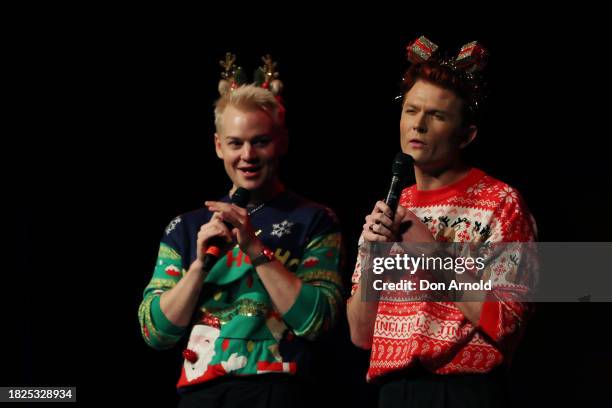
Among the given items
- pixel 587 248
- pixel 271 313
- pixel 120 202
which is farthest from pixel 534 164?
pixel 120 202

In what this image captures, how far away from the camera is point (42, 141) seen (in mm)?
3258

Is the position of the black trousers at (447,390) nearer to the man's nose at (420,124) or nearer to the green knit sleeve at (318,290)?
the green knit sleeve at (318,290)

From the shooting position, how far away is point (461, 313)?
2.05 m

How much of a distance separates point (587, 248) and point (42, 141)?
1.77 meters

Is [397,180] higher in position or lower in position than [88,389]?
higher

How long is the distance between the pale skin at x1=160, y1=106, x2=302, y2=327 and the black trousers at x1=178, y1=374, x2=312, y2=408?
16 cm

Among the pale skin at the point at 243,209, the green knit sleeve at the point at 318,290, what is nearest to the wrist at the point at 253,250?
the pale skin at the point at 243,209

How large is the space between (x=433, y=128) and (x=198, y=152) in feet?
4.18

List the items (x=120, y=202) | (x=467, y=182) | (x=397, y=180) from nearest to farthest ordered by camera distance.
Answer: (x=397, y=180) < (x=467, y=182) < (x=120, y=202)

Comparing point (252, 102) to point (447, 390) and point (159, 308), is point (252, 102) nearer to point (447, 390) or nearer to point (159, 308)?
point (159, 308)

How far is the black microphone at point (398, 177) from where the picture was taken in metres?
1.96

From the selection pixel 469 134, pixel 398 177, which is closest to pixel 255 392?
pixel 398 177

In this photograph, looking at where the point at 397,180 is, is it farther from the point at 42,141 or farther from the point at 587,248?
the point at 42,141

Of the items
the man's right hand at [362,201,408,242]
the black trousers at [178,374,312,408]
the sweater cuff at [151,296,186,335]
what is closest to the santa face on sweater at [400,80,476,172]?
the man's right hand at [362,201,408,242]
